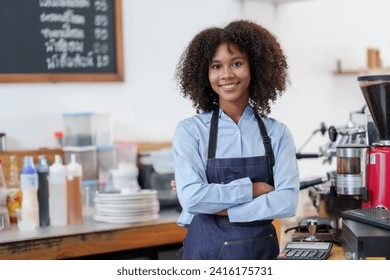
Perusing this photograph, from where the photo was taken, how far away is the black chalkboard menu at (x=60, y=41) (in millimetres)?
2861

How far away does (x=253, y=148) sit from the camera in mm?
1730

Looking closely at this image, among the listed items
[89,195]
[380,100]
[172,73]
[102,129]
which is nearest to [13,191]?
[89,195]

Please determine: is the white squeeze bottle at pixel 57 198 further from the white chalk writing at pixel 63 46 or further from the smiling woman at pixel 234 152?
the smiling woman at pixel 234 152

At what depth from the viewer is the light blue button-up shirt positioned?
1.67 m

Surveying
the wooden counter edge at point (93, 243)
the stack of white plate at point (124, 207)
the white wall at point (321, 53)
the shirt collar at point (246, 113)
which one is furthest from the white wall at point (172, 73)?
the shirt collar at point (246, 113)

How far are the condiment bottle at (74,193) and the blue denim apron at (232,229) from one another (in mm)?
1012

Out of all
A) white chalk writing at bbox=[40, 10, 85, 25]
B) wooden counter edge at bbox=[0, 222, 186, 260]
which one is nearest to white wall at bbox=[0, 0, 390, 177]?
white chalk writing at bbox=[40, 10, 85, 25]

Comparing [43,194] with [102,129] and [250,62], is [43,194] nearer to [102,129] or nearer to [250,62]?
[102,129]

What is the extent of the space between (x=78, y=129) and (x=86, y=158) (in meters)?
0.13

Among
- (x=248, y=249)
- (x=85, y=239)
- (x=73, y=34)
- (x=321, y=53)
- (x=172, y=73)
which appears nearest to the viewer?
(x=248, y=249)

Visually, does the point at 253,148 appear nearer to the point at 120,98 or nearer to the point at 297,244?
the point at 297,244

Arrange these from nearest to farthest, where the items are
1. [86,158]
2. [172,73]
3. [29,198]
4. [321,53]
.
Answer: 1. [29,198]
2. [86,158]
3. [172,73]
4. [321,53]

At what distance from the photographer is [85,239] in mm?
2488
